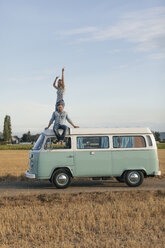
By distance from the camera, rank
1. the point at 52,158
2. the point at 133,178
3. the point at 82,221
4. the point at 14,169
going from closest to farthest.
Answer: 1. the point at 82,221
2. the point at 52,158
3. the point at 133,178
4. the point at 14,169

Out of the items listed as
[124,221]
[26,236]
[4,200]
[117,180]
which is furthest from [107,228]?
[117,180]

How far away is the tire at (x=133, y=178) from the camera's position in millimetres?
13867

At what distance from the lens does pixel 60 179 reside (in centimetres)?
1349

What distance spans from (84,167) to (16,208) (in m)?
4.37

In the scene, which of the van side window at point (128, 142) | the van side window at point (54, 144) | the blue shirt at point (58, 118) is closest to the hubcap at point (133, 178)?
the van side window at point (128, 142)

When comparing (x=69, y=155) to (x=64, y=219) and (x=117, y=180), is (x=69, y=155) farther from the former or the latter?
(x=64, y=219)

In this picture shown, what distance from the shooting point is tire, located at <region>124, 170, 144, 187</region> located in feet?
45.5

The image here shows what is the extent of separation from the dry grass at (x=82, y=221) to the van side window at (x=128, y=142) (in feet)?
9.50

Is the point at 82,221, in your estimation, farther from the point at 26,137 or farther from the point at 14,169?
the point at 26,137

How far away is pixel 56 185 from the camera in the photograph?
1351cm

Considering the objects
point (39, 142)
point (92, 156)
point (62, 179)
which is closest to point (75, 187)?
point (62, 179)

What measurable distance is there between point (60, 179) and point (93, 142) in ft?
5.67

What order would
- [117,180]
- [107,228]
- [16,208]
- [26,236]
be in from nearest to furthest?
[26,236]
[107,228]
[16,208]
[117,180]

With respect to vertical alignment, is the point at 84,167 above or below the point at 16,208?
above
